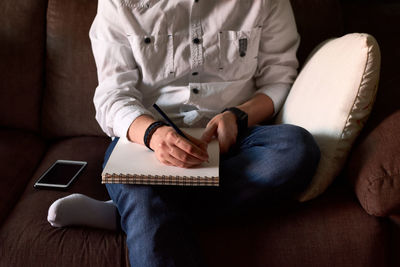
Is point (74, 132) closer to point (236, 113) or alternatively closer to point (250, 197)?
point (236, 113)

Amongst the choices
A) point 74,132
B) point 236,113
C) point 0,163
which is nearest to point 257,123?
point 236,113

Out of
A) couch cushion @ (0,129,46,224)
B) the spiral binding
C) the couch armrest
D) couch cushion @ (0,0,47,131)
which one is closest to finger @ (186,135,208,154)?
the spiral binding

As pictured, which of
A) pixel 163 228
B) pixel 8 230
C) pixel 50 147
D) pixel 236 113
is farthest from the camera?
pixel 50 147

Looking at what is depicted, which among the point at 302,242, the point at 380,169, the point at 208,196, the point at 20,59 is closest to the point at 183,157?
the point at 208,196

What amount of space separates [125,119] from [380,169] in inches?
25.1

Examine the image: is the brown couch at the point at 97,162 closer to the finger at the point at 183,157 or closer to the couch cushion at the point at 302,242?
the couch cushion at the point at 302,242

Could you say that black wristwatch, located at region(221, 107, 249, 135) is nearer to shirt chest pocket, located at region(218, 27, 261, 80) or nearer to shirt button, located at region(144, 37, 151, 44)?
shirt chest pocket, located at region(218, 27, 261, 80)

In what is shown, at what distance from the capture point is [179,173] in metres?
0.88

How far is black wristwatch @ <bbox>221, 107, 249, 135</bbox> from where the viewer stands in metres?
1.08

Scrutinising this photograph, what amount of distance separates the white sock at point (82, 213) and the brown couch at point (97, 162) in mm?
24

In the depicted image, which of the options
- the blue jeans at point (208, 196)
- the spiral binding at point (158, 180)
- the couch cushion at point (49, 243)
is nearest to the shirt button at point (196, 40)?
the blue jeans at point (208, 196)

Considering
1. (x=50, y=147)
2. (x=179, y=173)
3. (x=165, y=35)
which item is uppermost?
(x=165, y=35)

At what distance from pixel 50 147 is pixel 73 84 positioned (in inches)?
9.2

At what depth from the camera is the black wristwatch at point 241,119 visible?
1.08 metres
